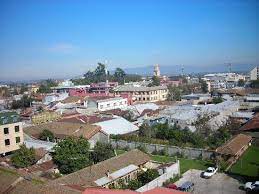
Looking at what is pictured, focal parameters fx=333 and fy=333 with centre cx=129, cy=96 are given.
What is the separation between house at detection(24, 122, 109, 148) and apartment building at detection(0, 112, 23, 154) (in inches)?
102

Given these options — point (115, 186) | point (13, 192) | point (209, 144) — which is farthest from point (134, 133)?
point (13, 192)

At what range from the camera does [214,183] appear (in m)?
15.3

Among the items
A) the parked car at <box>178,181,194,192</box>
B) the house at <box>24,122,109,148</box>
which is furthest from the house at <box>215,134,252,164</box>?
the house at <box>24,122,109,148</box>

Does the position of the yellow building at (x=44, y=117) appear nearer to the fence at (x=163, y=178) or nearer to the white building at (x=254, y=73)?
the fence at (x=163, y=178)

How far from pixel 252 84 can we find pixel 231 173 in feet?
158

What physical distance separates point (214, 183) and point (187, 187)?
150 cm

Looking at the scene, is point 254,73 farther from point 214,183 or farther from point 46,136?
point 214,183

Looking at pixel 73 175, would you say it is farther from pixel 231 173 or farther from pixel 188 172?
pixel 231 173

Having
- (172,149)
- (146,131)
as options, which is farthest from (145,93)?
(172,149)

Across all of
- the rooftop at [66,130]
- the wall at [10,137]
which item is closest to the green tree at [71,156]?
the rooftop at [66,130]

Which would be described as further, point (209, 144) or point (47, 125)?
point (47, 125)

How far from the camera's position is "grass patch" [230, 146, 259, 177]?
53.4ft

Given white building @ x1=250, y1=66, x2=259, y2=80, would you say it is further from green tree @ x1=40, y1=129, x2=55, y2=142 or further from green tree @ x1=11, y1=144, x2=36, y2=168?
green tree @ x1=11, y1=144, x2=36, y2=168

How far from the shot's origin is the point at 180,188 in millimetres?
14625
